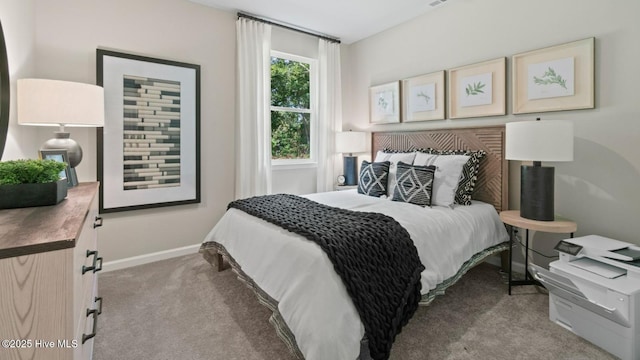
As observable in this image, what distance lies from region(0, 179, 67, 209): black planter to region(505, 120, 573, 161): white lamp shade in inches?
111

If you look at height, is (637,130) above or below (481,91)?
below

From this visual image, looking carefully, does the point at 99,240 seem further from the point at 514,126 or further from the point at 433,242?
the point at 514,126

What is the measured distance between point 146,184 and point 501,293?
11.1ft

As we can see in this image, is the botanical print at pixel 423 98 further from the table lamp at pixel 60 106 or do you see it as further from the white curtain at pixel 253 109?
the table lamp at pixel 60 106

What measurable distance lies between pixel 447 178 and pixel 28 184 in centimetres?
283

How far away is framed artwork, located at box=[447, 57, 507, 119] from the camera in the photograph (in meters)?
2.95

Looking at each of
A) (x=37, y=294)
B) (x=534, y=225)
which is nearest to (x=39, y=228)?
(x=37, y=294)

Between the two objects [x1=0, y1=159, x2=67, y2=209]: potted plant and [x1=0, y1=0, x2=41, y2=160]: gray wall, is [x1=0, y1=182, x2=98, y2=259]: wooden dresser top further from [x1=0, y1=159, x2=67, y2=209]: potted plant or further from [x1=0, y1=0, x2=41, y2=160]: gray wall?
[x1=0, y1=0, x2=41, y2=160]: gray wall

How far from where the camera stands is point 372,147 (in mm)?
4297

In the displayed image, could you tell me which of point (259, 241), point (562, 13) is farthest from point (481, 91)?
point (259, 241)

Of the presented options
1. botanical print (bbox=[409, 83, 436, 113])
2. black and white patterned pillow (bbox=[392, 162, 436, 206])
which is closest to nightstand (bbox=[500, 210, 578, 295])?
black and white patterned pillow (bbox=[392, 162, 436, 206])

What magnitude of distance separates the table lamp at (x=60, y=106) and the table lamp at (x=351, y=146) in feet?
8.96

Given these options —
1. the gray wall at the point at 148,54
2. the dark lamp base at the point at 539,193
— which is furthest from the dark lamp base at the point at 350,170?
the dark lamp base at the point at 539,193

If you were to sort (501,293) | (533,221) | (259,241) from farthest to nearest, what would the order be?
(501,293) → (533,221) → (259,241)
